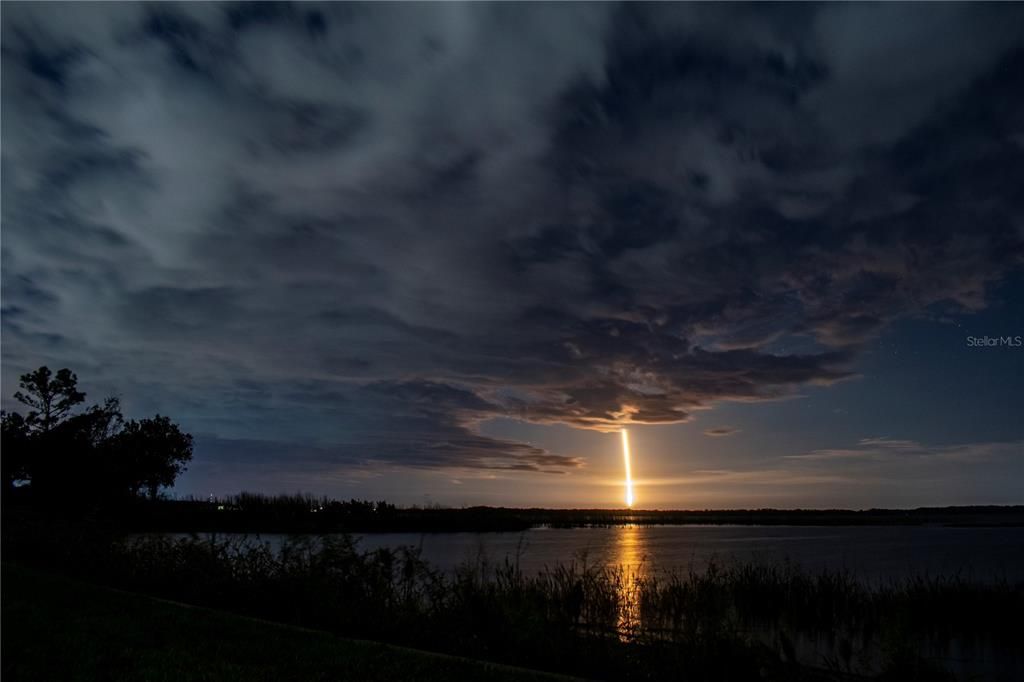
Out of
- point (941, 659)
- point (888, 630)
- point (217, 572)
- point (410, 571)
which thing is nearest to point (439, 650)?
point (410, 571)

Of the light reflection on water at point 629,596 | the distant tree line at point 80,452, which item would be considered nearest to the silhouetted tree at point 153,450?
the distant tree line at point 80,452

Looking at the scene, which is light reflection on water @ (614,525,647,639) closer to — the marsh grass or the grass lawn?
the marsh grass

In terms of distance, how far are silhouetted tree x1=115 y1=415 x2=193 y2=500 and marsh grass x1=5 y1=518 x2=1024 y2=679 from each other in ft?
206

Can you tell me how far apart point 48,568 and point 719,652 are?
Answer: 20123 millimetres

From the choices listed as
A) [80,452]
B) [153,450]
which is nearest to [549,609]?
[80,452]

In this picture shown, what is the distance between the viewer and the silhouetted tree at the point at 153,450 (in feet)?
266

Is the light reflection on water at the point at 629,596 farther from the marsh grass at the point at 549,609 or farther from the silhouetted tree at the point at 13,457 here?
the silhouetted tree at the point at 13,457

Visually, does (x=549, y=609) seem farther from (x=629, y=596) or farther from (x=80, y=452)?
(x=80, y=452)

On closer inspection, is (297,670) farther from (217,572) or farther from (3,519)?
(3,519)

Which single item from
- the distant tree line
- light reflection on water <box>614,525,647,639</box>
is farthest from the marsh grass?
the distant tree line

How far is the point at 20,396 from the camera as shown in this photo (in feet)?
257

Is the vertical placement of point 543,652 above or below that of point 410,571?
below

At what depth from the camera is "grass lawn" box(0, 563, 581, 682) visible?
29.5 feet

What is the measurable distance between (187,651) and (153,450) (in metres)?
88.5
